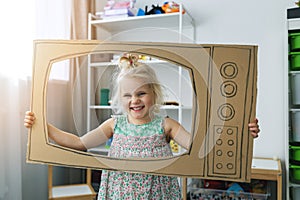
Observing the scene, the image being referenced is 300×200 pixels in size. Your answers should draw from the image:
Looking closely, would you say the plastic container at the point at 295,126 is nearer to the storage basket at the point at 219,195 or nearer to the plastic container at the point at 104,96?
the storage basket at the point at 219,195

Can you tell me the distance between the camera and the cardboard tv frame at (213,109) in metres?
0.85

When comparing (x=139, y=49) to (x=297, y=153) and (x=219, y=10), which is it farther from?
(x=219, y=10)

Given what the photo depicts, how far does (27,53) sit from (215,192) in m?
1.27

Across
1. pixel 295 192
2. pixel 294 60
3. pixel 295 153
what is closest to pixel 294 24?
pixel 294 60

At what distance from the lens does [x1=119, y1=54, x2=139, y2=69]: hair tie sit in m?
0.91

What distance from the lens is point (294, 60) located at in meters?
1.76

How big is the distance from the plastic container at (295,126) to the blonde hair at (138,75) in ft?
3.89

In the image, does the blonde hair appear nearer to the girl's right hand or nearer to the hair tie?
the hair tie

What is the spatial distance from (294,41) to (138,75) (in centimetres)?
120

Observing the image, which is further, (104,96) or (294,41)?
(294,41)

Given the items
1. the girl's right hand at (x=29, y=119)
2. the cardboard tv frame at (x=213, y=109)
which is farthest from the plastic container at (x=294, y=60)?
the girl's right hand at (x=29, y=119)

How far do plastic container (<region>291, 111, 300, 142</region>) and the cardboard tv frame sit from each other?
3.62ft

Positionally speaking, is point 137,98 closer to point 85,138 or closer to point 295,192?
point 85,138

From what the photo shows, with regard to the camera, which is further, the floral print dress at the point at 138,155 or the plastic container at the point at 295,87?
the plastic container at the point at 295,87
